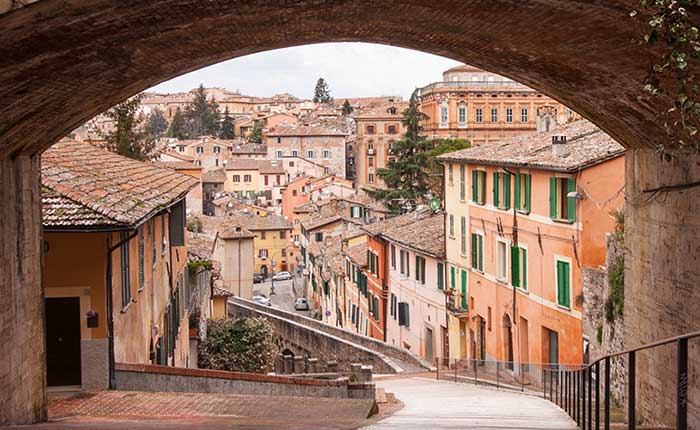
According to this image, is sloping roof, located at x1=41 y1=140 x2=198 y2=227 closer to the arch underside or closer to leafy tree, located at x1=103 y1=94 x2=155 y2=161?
the arch underside

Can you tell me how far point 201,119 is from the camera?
149 m

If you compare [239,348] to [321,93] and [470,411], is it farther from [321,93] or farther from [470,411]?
[321,93]

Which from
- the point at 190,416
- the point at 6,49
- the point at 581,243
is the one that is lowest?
the point at 190,416

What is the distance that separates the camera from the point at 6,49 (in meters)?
6.31

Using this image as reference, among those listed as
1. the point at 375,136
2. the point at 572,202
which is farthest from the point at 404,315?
the point at 375,136

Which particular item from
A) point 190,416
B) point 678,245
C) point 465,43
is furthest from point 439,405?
point 465,43

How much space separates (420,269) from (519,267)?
8.64 metres

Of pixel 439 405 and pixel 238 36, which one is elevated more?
pixel 238 36

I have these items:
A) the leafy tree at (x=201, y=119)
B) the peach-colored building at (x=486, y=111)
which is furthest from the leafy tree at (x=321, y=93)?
the peach-colored building at (x=486, y=111)

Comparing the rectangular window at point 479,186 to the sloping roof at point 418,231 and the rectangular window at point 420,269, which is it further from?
the rectangular window at point 420,269

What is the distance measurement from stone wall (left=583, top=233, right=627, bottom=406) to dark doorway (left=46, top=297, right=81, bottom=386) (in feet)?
29.8

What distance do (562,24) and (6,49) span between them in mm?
4256

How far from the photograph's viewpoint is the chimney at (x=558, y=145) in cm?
2645

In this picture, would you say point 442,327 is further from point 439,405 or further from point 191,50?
point 191,50
